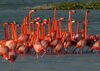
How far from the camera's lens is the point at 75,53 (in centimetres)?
1355

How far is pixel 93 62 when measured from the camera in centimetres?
1187

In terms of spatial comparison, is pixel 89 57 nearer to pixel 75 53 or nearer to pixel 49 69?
pixel 75 53

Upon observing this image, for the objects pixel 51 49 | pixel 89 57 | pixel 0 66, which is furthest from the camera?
pixel 51 49

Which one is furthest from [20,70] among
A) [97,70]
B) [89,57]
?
Result: [89,57]

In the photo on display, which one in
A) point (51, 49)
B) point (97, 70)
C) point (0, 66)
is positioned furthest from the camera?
point (51, 49)

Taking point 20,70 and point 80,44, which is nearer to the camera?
point 20,70

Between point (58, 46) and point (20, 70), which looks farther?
point (58, 46)

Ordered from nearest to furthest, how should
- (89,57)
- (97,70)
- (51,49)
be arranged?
(97,70), (89,57), (51,49)

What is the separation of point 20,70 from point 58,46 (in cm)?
226

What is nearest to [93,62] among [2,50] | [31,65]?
[31,65]

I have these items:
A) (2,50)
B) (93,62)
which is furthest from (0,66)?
(93,62)

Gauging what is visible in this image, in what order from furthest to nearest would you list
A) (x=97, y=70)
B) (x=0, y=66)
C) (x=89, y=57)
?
(x=89, y=57) < (x=0, y=66) < (x=97, y=70)

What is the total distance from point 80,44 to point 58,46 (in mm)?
790

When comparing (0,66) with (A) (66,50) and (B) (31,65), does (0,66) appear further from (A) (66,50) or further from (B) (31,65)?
(A) (66,50)
